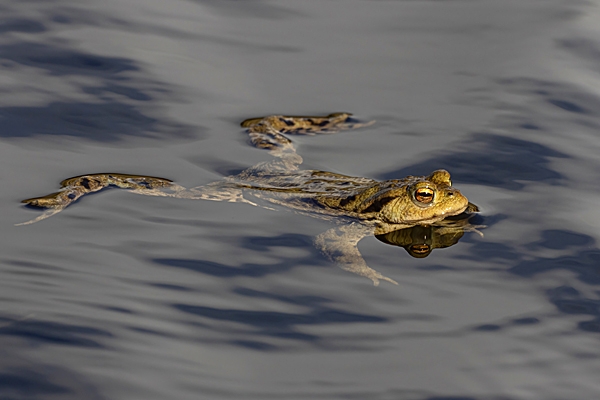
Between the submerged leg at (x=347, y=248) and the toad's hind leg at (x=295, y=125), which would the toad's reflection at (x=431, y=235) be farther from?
the toad's hind leg at (x=295, y=125)

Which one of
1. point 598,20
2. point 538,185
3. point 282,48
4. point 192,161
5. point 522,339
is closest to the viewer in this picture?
point 522,339

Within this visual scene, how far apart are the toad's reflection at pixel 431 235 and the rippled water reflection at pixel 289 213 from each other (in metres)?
0.21

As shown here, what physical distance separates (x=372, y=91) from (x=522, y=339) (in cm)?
686

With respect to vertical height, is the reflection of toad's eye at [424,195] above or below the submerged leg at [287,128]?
below

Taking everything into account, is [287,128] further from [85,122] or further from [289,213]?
[85,122]

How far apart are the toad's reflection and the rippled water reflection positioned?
21 cm

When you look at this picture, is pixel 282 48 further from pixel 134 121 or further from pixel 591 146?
pixel 591 146

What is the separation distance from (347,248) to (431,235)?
1308mm

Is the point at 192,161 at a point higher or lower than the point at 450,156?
lower

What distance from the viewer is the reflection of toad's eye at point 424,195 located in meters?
8.27

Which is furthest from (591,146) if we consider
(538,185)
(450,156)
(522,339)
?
→ (522,339)

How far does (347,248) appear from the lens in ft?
25.3

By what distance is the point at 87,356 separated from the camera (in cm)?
562

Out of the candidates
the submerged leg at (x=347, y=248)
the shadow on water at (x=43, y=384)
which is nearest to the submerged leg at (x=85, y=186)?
the submerged leg at (x=347, y=248)
